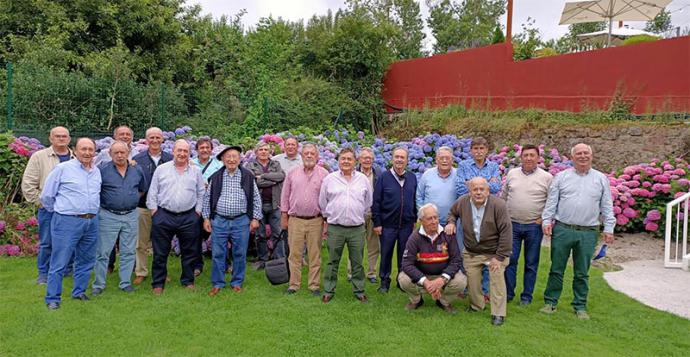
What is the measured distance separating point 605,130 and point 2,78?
11269mm

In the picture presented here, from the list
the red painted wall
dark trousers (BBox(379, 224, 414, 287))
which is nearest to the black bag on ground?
dark trousers (BBox(379, 224, 414, 287))

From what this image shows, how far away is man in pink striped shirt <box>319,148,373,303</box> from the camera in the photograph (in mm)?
5059

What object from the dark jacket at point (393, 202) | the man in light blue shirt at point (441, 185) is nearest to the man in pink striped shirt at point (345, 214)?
the dark jacket at point (393, 202)

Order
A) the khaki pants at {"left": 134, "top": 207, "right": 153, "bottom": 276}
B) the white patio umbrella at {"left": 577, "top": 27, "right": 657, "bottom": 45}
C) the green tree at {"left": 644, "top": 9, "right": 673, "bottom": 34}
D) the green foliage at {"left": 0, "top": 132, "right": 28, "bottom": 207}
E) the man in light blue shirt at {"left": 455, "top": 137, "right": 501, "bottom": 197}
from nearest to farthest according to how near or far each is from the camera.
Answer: the man in light blue shirt at {"left": 455, "top": 137, "right": 501, "bottom": 197}
the khaki pants at {"left": 134, "top": 207, "right": 153, "bottom": 276}
the green foliage at {"left": 0, "top": 132, "right": 28, "bottom": 207}
the white patio umbrella at {"left": 577, "top": 27, "right": 657, "bottom": 45}
the green tree at {"left": 644, "top": 9, "right": 673, "bottom": 34}

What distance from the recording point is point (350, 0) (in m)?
27.2

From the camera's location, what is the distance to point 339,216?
506 cm

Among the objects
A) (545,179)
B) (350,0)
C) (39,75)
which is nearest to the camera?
(545,179)

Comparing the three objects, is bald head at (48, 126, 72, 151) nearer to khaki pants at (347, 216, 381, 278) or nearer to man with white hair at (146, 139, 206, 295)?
man with white hair at (146, 139, 206, 295)

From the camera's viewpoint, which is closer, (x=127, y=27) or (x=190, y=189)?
(x=190, y=189)

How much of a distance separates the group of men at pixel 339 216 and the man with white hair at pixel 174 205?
1 cm

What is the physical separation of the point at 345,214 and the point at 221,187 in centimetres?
124

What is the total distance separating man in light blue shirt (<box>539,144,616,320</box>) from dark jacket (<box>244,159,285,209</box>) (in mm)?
2723

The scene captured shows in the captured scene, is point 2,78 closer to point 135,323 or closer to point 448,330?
point 135,323

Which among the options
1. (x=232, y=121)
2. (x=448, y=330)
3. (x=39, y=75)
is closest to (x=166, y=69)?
(x=232, y=121)
